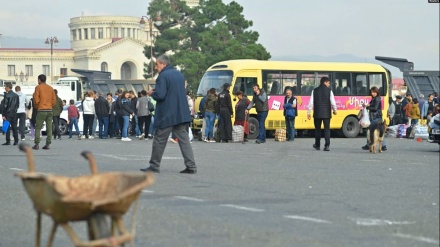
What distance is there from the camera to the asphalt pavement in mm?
9500

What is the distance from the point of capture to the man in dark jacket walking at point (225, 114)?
3241 centimetres

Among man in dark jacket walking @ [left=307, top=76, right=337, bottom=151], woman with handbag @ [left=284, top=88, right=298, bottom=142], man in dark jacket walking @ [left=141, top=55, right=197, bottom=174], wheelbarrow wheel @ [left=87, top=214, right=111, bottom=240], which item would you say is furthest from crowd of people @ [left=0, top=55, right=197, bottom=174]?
wheelbarrow wheel @ [left=87, top=214, right=111, bottom=240]

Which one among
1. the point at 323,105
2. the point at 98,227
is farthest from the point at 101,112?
the point at 98,227

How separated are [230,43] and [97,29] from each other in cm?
10008

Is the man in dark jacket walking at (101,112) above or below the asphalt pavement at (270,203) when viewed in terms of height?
above

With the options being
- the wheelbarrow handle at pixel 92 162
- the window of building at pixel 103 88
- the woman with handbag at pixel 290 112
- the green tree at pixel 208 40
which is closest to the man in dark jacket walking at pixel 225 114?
the woman with handbag at pixel 290 112

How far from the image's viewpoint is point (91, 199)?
6.88 m

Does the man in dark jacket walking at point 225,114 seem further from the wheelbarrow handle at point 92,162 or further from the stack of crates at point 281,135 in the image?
the wheelbarrow handle at point 92,162

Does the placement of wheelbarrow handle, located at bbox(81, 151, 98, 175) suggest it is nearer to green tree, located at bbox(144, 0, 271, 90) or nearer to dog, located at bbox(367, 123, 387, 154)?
dog, located at bbox(367, 123, 387, 154)

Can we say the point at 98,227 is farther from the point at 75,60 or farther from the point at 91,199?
the point at 75,60

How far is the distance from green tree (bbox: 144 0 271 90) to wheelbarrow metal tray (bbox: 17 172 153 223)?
270ft

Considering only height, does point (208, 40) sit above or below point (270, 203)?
above

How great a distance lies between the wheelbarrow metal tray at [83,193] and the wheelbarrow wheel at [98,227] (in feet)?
0.16

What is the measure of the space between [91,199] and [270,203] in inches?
222
